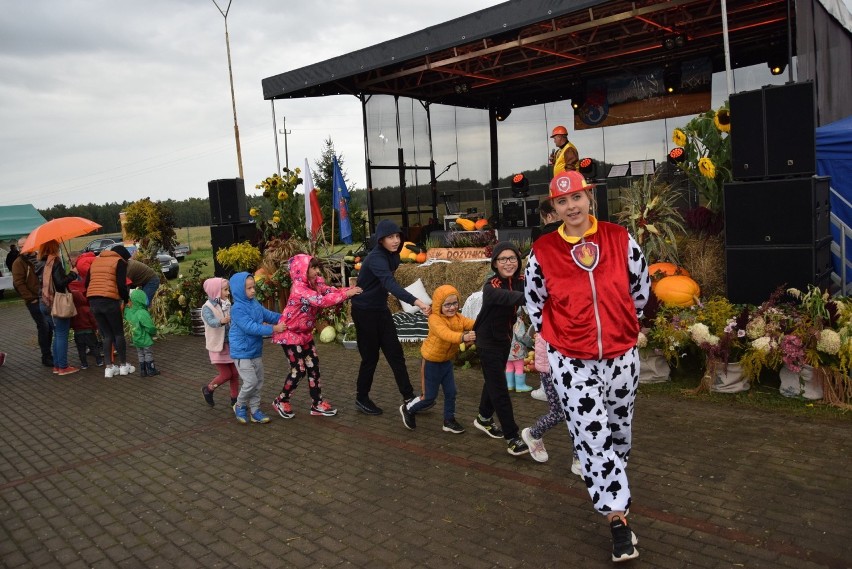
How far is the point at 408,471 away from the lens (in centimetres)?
511

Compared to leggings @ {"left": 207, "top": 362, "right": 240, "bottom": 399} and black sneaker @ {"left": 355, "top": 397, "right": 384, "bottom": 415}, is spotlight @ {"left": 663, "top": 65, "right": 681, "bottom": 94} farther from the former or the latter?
leggings @ {"left": 207, "top": 362, "right": 240, "bottom": 399}

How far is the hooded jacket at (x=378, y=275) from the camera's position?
6.07m

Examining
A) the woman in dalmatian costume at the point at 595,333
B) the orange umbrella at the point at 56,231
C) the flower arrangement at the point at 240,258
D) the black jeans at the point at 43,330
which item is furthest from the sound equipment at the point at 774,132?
the black jeans at the point at 43,330

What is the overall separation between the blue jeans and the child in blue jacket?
4.80ft

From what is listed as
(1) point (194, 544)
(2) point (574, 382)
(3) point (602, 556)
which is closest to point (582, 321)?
(2) point (574, 382)

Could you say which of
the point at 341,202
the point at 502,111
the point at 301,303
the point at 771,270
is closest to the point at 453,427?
the point at 301,303

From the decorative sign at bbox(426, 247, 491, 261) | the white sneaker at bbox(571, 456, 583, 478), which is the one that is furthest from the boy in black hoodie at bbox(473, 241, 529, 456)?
the decorative sign at bbox(426, 247, 491, 261)

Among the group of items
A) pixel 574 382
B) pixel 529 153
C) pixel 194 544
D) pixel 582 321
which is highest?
pixel 529 153

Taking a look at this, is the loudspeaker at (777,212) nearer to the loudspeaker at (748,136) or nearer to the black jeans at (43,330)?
the loudspeaker at (748,136)

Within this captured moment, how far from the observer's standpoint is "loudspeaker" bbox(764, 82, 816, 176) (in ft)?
21.7

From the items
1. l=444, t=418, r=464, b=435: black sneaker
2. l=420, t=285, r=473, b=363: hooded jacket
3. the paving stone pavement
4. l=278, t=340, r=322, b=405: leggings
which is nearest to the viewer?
the paving stone pavement

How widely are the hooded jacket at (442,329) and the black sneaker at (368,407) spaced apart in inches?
48.1

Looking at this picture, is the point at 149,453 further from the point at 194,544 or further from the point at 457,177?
the point at 457,177

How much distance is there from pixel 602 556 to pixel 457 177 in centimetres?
1535
